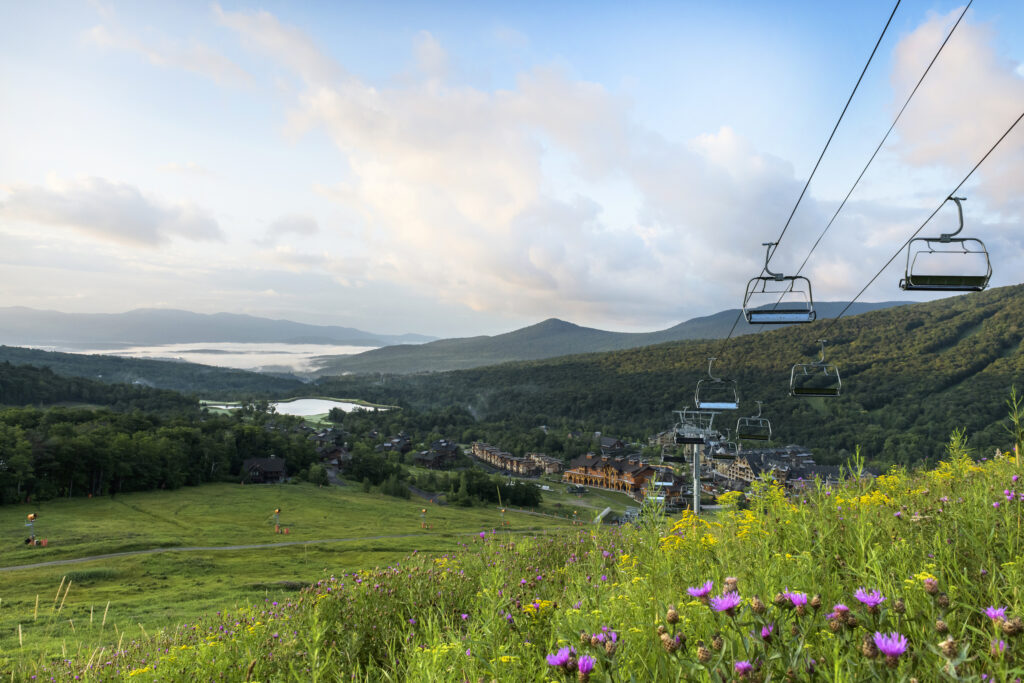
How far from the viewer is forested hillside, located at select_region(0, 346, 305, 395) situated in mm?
145375

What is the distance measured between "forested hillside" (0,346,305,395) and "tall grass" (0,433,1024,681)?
550 feet

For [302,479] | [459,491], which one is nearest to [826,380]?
[459,491]

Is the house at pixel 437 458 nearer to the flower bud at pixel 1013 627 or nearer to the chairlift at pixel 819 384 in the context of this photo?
the chairlift at pixel 819 384

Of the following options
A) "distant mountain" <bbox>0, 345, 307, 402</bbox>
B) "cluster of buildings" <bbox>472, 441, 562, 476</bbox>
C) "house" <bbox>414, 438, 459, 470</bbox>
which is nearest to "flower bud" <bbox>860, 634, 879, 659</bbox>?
"house" <bbox>414, 438, 459, 470</bbox>

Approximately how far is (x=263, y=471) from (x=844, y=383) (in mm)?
91705

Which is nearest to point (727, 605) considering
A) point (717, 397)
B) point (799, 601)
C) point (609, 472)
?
point (799, 601)

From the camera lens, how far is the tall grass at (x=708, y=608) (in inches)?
57.7

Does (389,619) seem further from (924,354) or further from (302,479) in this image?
(924,354)

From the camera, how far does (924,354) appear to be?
8512 centimetres

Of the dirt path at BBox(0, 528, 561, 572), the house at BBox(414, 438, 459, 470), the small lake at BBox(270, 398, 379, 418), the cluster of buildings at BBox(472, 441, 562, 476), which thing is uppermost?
the dirt path at BBox(0, 528, 561, 572)

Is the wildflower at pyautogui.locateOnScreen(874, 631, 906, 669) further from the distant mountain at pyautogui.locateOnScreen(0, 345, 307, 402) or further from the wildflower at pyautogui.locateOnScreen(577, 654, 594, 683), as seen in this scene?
the distant mountain at pyautogui.locateOnScreen(0, 345, 307, 402)

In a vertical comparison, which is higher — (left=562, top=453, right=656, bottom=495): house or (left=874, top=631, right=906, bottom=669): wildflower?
(left=874, top=631, right=906, bottom=669): wildflower

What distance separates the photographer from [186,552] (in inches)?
1204

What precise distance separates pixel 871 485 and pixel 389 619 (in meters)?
4.82
